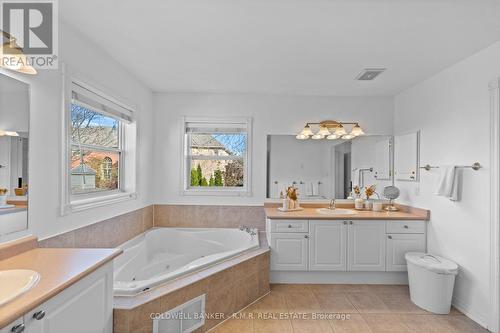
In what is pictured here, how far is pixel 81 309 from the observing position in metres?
1.43

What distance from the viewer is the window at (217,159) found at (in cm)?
402

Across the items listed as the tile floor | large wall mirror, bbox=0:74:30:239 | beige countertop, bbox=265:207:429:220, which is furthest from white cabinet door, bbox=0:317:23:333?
beige countertop, bbox=265:207:429:220

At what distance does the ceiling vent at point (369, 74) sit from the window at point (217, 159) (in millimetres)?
1583

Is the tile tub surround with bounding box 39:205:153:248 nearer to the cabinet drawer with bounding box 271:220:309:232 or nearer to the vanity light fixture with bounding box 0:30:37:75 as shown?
the vanity light fixture with bounding box 0:30:37:75

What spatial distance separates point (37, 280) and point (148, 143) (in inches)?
104

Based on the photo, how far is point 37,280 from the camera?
1313mm

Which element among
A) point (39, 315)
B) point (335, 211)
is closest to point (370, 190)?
point (335, 211)

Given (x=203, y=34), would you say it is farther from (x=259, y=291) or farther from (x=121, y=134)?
(x=259, y=291)

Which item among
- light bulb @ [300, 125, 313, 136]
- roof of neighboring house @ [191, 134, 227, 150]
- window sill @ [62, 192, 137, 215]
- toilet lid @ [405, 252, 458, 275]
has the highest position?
light bulb @ [300, 125, 313, 136]

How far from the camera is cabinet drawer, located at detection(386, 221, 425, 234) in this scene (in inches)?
129

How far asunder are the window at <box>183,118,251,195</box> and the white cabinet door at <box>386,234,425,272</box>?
76.4 inches

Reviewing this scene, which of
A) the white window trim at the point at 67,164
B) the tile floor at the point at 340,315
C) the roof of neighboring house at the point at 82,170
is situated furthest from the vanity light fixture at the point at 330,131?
the roof of neighboring house at the point at 82,170

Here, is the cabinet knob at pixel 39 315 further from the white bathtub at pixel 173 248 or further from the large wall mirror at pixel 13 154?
the white bathtub at pixel 173 248

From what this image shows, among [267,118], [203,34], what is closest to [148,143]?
[267,118]
